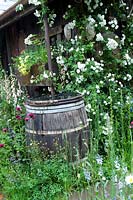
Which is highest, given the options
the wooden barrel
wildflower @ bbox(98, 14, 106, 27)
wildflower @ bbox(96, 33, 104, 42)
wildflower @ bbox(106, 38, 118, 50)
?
wildflower @ bbox(98, 14, 106, 27)

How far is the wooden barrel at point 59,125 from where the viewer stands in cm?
259

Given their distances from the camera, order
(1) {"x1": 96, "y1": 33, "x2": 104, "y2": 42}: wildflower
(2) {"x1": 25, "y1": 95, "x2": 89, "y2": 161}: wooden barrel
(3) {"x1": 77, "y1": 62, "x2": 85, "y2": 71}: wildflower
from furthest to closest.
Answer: (1) {"x1": 96, "y1": 33, "x2": 104, "y2": 42}: wildflower, (3) {"x1": 77, "y1": 62, "x2": 85, "y2": 71}: wildflower, (2) {"x1": 25, "y1": 95, "x2": 89, "y2": 161}: wooden barrel

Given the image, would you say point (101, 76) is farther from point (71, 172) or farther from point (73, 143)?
point (71, 172)

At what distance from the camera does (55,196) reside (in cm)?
235

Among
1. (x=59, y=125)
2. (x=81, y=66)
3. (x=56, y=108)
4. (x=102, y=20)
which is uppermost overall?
(x=102, y=20)

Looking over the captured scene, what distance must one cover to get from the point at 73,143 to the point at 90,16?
1764 mm

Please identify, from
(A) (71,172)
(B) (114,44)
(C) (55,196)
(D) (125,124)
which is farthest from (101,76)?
(C) (55,196)

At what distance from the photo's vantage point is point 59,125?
2.59 m

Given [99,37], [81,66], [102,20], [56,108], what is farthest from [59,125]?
[102,20]

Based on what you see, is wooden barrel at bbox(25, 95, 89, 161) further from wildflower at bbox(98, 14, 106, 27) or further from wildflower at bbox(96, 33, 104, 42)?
wildflower at bbox(98, 14, 106, 27)

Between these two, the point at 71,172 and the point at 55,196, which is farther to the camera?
the point at 71,172

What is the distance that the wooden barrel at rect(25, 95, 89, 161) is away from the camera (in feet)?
8.50

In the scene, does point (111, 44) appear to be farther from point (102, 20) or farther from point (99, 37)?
point (102, 20)

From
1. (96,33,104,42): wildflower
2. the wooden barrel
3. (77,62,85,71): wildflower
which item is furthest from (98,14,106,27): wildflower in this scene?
the wooden barrel
